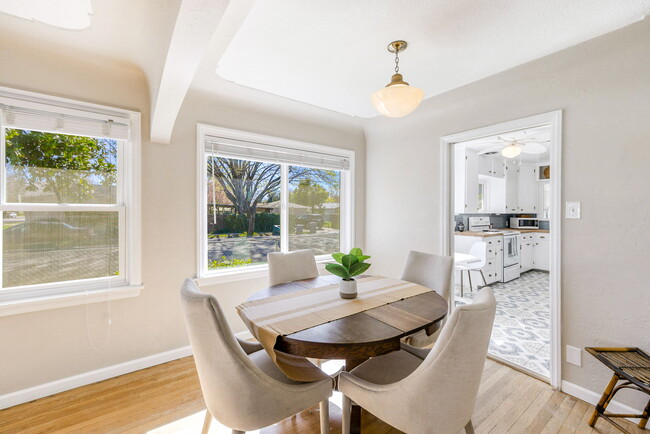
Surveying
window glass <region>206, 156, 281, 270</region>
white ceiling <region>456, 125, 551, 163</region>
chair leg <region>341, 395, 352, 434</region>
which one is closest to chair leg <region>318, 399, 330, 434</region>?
chair leg <region>341, 395, 352, 434</region>

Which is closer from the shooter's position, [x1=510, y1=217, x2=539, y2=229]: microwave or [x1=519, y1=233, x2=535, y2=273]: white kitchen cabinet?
[x1=519, y1=233, x2=535, y2=273]: white kitchen cabinet

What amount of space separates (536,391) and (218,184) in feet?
10.4

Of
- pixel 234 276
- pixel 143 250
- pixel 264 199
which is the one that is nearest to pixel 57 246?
pixel 143 250

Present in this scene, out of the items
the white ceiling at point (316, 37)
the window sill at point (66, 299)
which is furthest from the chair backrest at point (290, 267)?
the white ceiling at point (316, 37)

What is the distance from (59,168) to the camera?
2074mm

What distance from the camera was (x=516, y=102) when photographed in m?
2.33

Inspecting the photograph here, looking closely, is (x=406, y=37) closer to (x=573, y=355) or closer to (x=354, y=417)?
(x=354, y=417)

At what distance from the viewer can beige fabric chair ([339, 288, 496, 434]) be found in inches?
40.1

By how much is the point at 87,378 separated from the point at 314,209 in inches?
100

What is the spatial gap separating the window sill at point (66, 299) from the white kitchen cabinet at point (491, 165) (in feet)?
18.1

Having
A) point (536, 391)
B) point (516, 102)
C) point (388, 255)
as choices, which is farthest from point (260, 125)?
point (536, 391)

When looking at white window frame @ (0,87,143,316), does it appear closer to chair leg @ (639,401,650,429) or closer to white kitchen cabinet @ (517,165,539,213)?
chair leg @ (639,401,650,429)

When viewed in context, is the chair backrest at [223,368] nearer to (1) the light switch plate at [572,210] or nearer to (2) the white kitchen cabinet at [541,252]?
(1) the light switch plate at [572,210]

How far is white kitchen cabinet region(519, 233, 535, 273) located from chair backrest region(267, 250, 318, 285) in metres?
4.63
